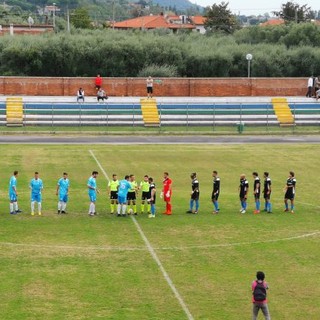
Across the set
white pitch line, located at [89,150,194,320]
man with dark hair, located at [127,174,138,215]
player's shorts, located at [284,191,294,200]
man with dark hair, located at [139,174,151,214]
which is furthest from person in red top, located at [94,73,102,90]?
white pitch line, located at [89,150,194,320]

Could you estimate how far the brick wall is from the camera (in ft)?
236

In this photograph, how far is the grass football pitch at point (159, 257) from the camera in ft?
70.1

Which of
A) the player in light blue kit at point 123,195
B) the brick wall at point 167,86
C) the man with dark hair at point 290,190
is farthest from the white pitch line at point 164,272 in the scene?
the brick wall at point 167,86

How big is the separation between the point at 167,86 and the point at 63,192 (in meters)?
42.7

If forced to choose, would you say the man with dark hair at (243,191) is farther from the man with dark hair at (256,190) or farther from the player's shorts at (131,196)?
the player's shorts at (131,196)

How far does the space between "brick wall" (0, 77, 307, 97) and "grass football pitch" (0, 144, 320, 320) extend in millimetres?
30861

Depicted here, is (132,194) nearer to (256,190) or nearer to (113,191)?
(113,191)

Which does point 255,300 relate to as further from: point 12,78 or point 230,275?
point 12,78

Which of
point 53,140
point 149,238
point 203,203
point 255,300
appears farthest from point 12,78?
point 255,300

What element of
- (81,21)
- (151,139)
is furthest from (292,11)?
(151,139)

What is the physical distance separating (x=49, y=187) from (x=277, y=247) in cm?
1412

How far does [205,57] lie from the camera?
82375 millimetres

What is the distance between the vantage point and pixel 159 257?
26047mm

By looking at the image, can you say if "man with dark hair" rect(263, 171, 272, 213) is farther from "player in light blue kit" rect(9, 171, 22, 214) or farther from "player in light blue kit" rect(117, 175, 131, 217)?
"player in light blue kit" rect(9, 171, 22, 214)
